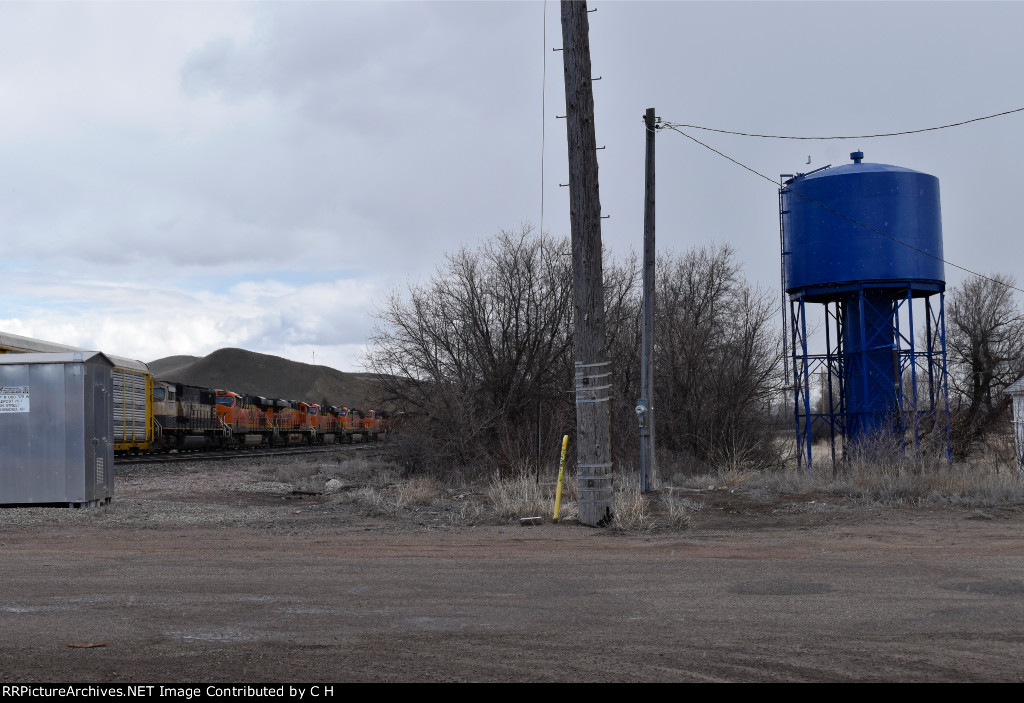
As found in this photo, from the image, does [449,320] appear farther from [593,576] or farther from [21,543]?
[593,576]

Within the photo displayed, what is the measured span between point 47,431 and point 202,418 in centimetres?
3191

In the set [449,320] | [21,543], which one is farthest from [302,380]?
[21,543]

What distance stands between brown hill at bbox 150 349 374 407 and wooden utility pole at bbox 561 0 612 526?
145m

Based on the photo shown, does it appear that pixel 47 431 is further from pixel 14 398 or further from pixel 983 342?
pixel 983 342

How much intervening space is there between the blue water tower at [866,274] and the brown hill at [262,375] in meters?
134

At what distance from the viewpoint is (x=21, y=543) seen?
35.2 ft

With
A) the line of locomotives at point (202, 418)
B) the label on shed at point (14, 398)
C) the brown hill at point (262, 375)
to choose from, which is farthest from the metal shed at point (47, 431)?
the brown hill at point (262, 375)

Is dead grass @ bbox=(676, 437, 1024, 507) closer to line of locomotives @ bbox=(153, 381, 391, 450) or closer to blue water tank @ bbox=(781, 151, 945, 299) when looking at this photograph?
blue water tank @ bbox=(781, 151, 945, 299)

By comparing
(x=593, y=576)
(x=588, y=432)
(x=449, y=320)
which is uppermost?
(x=449, y=320)

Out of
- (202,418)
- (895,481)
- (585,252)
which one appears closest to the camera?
(585,252)

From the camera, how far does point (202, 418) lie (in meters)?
45.9

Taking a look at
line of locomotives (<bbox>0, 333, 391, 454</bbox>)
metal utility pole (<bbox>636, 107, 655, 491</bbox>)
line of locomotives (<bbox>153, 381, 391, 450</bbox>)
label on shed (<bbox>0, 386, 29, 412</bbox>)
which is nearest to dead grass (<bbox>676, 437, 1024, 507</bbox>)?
metal utility pole (<bbox>636, 107, 655, 491</bbox>)

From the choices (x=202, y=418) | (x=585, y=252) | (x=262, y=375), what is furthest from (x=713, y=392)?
(x=262, y=375)
